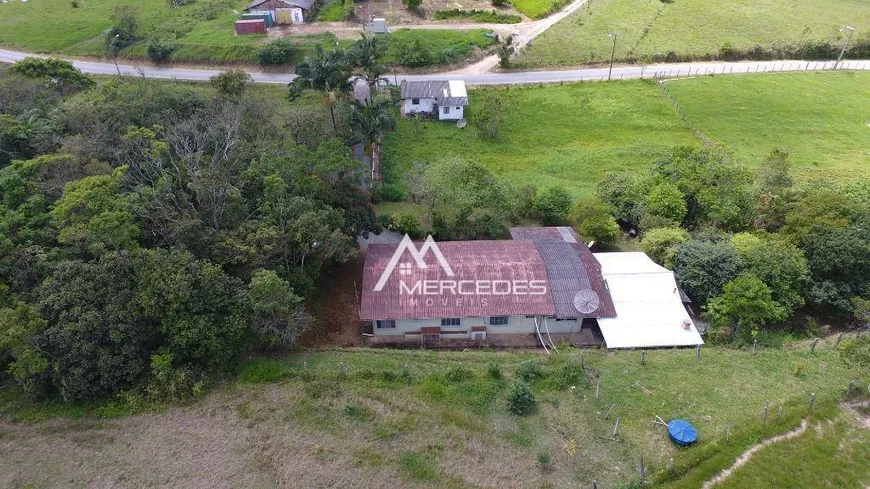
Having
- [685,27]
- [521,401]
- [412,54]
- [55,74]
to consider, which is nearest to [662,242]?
[521,401]

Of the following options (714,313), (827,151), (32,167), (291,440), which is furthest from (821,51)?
(32,167)

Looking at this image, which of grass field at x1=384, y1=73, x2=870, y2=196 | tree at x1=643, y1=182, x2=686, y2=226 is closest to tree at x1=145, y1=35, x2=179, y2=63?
grass field at x1=384, y1=73, x2=870, y2=196

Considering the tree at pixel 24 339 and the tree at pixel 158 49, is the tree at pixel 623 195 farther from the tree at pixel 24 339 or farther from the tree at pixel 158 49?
the tree at pixel 158 49

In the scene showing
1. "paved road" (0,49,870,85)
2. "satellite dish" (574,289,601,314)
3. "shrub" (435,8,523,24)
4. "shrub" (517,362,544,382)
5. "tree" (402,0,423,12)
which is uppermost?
"tree" (402,0,423,12)

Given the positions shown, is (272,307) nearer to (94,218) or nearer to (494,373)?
(94,218)

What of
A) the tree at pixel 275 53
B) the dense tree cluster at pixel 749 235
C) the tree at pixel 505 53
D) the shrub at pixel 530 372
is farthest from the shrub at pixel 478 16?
the shrub at pixel 530 372

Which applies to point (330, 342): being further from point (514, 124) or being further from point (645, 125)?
point (645, 125)

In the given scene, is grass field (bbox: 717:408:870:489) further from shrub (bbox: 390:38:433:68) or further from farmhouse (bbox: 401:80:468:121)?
shrub (bbox: 390:38:433:68)
